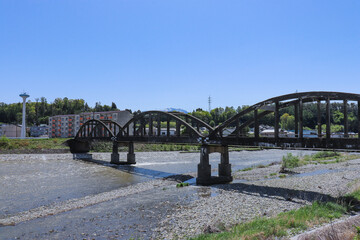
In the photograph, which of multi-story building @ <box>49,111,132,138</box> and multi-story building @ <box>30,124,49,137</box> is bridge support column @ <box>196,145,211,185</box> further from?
multi-story building @ <box>30,124,49,137</box>

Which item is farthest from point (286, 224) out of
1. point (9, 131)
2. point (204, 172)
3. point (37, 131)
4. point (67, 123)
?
point (37, 131)

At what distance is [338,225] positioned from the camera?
8594mm

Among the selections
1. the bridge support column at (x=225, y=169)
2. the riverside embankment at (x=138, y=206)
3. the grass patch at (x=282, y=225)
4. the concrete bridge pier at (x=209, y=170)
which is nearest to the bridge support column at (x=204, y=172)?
the concrete bridge pier at (x=209, y=170)

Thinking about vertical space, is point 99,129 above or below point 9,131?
above

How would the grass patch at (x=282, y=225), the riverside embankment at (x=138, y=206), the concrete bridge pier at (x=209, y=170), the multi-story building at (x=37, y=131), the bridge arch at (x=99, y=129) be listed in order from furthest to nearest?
the multi-story building at (x=37, y=131) → the bridge arch at (x=99, y=129) → the concrete bridge pier at (x=209, y=170) → the riverside embankment at (x=138, y=206) → the grass patch at (x=282, y=225)

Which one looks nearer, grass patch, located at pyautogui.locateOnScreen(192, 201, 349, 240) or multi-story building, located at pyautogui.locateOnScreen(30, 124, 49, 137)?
grass patch, located at pyautogui.locateOnScreen(192, 201, 349, 240)

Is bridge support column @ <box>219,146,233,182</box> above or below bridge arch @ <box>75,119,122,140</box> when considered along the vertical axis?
below

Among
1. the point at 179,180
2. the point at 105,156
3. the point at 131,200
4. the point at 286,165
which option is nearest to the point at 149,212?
the point at 131,200

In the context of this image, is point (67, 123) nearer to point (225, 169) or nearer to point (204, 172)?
point (204, 172)

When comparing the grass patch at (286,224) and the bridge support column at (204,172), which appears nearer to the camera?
the grass patch at (286,224)

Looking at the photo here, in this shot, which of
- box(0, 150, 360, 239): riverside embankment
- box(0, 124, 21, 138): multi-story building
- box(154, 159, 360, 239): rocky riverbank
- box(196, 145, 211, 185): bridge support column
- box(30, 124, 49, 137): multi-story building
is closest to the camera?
box(154, 159, 360, 239): rocky riverbank

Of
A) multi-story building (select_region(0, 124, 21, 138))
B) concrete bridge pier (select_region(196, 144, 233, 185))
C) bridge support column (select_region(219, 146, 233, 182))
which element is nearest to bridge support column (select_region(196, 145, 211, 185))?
concrete bridge pier (select_region(196, 144, 233, 185))

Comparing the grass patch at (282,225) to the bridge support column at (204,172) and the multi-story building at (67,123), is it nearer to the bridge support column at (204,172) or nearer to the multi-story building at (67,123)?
the bridge support column at (204,172)

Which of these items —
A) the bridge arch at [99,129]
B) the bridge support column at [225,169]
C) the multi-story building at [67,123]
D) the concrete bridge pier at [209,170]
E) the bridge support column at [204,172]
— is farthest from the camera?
the multi-story building at [67,123]
